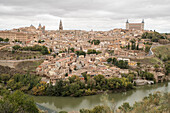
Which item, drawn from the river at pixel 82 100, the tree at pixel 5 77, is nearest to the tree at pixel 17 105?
the river at pixel 82 100

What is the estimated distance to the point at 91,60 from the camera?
17047 millimetres

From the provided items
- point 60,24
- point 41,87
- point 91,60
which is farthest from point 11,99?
point 60,24

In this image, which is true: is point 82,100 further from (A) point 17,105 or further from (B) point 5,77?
(B) point 5,77

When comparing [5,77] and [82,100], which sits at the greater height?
[5,77]

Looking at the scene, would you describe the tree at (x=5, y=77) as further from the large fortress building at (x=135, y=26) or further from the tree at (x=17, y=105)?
the large fortress building at (x=135, y=26)

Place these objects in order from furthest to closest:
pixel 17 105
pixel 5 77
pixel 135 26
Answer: pixel 135 26 → pixel 5 77 → pixel 17 105

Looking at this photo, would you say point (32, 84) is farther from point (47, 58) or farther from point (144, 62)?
point (144, 62)

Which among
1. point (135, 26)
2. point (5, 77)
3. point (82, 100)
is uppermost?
point (135, 26)

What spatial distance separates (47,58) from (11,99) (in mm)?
10501

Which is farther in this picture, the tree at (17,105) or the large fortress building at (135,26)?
the large fortress building at (135,26)

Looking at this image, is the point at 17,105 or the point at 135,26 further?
the point at 135,26

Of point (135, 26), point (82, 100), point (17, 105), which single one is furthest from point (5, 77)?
point (135, 26)

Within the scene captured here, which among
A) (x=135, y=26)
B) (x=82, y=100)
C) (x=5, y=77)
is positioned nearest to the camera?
(x=82, y=100)

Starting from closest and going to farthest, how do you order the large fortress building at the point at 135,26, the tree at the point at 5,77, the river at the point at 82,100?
the river at the point at 82,100, the tree at the point at 5,77, the large fortress building at the point at 135,26
